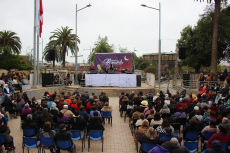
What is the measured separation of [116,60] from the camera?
87.1ft

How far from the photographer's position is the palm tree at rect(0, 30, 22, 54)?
1278 inches

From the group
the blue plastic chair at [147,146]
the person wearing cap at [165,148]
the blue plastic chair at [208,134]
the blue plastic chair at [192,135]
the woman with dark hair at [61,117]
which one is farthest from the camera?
the woman with dark hair at [61,117]

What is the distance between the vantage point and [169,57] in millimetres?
66812

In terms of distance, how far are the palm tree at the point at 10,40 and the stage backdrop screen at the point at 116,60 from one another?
54.4ft

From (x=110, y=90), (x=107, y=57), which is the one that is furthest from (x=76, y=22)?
(x=110, y=90)

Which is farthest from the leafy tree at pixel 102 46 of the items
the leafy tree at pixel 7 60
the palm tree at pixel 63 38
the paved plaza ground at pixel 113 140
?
the paved plaza ground at pixel 113 140

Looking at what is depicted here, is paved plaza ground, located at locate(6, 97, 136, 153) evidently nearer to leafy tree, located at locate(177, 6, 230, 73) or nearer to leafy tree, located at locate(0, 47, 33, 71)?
leafy tree, located at locate(0, 47, 33, 71)

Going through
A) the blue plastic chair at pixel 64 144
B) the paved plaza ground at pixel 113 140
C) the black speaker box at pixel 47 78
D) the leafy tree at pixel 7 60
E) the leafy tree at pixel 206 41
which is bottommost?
the paved plaza ground at pixel 113 140

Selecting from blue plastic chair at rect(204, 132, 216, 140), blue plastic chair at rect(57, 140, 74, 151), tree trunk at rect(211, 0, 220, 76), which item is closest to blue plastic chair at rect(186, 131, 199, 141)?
blue plastic chair at rect(204, 132, 216, 140)

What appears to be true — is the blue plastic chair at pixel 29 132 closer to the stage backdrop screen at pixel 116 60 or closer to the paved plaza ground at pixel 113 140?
the paved plaza ground at pixel 113 140

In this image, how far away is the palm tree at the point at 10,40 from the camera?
32469mm

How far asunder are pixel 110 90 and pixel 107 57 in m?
7.81

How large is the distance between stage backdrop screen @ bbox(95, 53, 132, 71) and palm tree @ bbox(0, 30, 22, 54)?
1657 centimetres

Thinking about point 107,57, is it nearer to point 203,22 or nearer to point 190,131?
point 203,22
